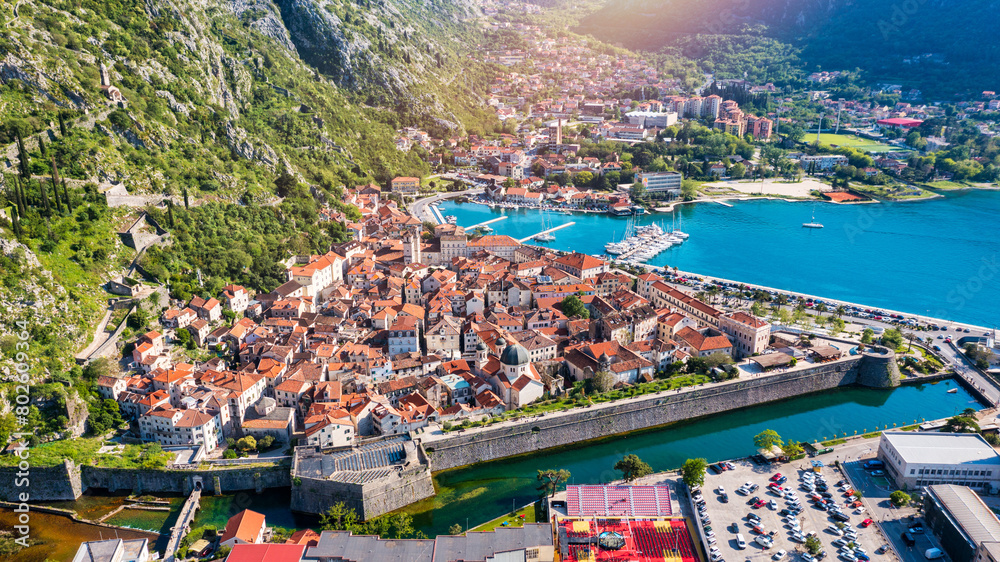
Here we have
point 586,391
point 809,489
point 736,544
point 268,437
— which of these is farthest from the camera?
point 586,391

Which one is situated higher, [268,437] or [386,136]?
[386,136]

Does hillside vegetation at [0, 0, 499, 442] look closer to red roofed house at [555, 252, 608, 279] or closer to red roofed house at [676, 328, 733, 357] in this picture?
red roofed house at [555, 252, 608, 279]

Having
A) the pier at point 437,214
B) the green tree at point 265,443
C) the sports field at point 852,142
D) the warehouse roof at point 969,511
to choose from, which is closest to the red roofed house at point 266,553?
the green tree at point 265,443

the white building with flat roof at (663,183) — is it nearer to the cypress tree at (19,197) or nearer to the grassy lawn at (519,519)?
the grassy lawn at (519,519)

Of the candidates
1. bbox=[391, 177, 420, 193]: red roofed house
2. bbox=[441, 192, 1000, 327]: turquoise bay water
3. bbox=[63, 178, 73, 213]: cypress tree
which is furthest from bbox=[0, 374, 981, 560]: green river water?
bbox=[391, 177, 420, 193]: red roofed house

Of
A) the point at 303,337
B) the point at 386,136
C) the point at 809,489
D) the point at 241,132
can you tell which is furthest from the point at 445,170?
the point at 809,489

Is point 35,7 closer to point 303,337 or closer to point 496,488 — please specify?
point 303,337

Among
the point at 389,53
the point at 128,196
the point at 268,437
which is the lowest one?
the point at 268,437

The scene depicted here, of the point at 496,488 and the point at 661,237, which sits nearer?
the point at 496,488
